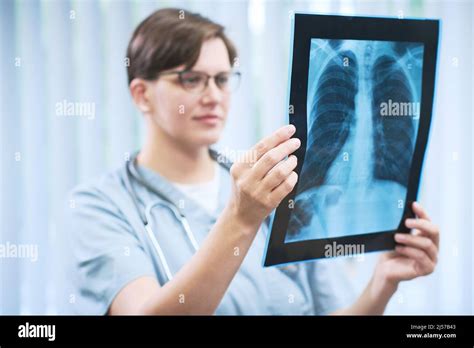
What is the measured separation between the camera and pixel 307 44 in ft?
3.56

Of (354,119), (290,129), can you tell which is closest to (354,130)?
(354,119)

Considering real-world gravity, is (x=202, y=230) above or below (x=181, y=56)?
below

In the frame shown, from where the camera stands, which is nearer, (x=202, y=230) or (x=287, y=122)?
(x=287, y=122)

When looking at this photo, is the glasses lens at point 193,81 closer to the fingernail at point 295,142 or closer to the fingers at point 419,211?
the fingernail at point 295,142

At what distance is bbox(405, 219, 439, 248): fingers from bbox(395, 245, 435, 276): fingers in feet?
0.14

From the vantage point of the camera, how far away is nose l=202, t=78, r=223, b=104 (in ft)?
3.95

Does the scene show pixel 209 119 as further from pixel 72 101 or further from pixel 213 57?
pixel 72 101

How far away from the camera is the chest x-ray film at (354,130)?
1104 millimetres

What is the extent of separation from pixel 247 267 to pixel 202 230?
133mm

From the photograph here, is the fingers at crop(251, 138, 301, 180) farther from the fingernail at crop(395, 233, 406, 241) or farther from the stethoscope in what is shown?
the fingernail at crop(395, 233, 406, 241)

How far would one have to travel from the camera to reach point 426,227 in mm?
1223
